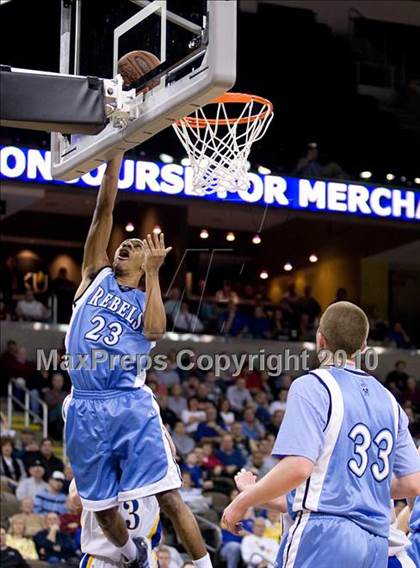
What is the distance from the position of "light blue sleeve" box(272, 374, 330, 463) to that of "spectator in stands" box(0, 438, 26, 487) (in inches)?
399

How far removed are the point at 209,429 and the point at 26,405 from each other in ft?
9.11

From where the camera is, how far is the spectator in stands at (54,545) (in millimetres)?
12930

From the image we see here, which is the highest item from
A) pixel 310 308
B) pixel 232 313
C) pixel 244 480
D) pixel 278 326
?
pixel 310 308

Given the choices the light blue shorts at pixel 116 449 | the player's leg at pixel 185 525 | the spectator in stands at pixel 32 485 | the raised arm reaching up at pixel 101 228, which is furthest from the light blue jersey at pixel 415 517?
the spectator in stands at pixel 32 485

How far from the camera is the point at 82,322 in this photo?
20.7 ft

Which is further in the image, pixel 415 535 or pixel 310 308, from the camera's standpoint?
pixel 310 308

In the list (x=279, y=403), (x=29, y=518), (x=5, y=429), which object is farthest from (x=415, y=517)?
(x=279, y=403)

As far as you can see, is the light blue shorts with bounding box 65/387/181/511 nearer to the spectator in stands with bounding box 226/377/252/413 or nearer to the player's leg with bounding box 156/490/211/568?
the player's leg with bounding box 156/490/211/568

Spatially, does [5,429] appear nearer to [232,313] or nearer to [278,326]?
[232,313]

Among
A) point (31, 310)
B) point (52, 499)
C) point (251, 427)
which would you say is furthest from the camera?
point (31, 310)

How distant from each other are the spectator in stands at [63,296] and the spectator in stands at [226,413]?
4.03 meters

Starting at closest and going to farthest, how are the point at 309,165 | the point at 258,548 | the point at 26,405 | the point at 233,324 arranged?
the point at 258,548 < the point at 26,405 < the point at 309,165 < the point at 233,324

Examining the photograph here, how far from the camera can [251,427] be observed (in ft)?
56.7

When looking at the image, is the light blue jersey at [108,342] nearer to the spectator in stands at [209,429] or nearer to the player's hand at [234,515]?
the player's hand at [234,515]
